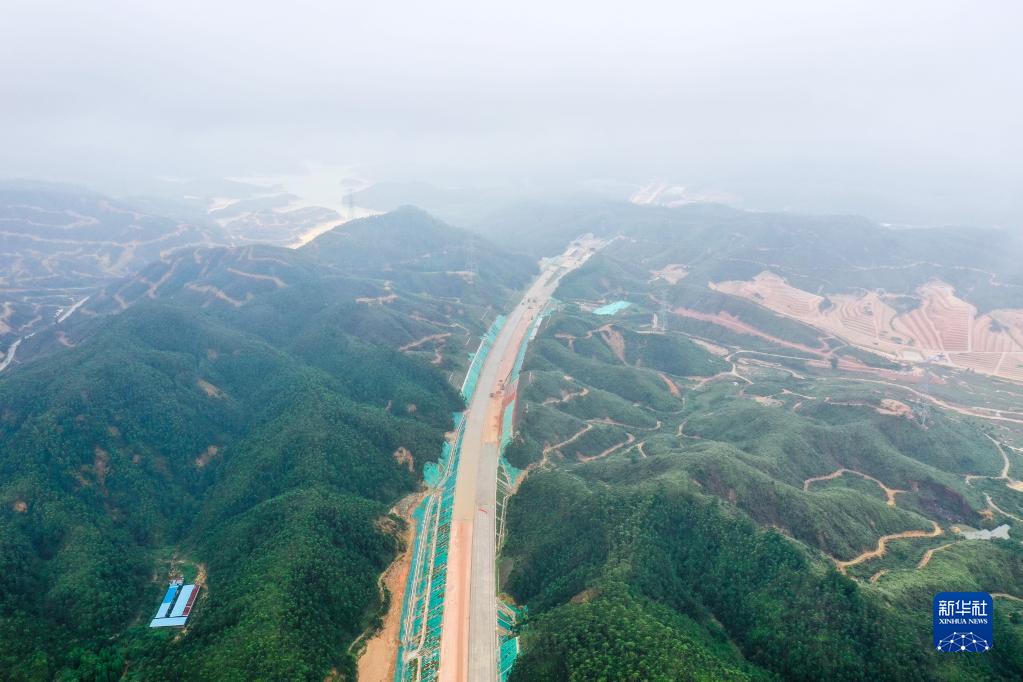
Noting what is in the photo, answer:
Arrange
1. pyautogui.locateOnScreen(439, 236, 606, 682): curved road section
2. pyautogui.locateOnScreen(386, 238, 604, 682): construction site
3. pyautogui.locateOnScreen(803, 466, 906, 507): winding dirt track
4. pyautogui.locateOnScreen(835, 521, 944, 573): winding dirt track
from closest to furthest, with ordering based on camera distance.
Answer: pyautogui.locateOnScreen(439, 236, 606, 682): curved road section → pyautogui.locateOnScreen(386, 238, 604, 682): construction site → pyautogui.locateOnScreen(835, 521, 944, 573): winding dirt track → pyautogui.locateOnScreen(803, 466, 906, 507): winding dirt track

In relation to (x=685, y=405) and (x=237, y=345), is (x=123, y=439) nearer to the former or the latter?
(x=237, y=345)

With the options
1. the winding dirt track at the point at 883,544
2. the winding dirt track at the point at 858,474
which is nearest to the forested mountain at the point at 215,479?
the winding dirt track at the point at 883,544

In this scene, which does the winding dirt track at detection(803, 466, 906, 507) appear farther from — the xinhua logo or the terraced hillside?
the xinhua logo

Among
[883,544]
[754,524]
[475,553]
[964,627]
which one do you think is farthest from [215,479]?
[964,627]

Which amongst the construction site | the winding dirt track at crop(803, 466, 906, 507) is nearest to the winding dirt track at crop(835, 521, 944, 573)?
the winding dirt track at crop(803, 466, 906, 507)

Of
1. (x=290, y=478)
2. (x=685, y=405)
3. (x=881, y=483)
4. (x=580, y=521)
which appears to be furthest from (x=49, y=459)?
(x=881, y=483)
